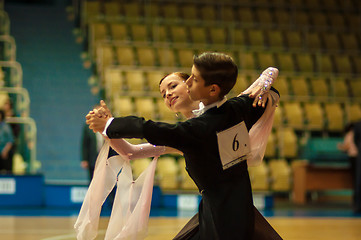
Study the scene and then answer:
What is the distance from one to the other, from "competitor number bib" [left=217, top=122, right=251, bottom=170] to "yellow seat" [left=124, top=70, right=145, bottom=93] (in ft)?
26.3

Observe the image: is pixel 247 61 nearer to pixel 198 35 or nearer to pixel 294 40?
pixel 198 35

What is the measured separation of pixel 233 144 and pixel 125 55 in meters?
8.98

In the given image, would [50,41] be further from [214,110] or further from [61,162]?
[214,110]

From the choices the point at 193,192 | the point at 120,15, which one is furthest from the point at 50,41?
the point at 193,192

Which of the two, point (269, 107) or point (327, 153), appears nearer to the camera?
point (269, 107)

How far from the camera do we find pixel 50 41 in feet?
41.7

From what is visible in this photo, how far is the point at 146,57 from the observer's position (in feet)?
37.5

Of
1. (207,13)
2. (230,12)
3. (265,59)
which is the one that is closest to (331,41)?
(265,59)

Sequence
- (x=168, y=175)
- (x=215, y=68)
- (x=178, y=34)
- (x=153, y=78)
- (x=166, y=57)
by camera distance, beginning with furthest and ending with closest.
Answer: (x=178, y=34), (x=166, y=57), (x=153, y=78), (x=168, y=175), (x=215, y=68)

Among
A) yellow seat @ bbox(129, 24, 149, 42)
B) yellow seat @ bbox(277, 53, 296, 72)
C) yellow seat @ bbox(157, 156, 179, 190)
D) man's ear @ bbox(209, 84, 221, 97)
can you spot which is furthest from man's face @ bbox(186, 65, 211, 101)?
yellow seat @ bbox(277, 53, 296, 72)

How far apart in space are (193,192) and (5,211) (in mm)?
2822

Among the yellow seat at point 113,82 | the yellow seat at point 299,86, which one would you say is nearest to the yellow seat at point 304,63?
the yellow seat at point 299,86

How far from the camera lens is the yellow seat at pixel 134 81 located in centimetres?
1048

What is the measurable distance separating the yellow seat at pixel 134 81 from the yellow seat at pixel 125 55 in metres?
0.73
